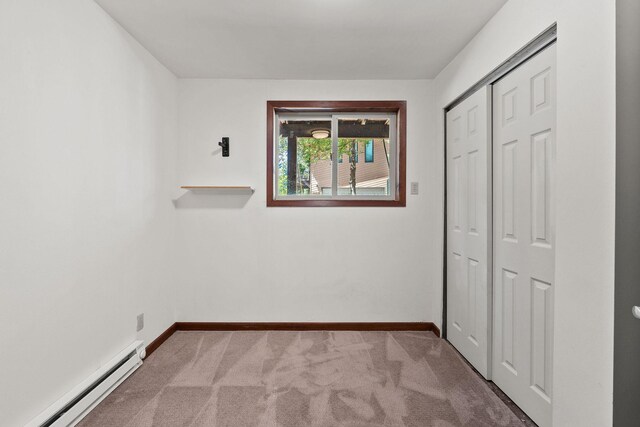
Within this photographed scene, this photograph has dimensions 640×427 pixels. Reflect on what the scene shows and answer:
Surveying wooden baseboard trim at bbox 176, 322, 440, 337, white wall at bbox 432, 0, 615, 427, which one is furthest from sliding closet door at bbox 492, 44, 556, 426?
wooden baseboard trim at bbox 176, 322, 440, 337

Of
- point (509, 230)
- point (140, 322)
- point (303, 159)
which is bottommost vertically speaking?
point (140, 322)

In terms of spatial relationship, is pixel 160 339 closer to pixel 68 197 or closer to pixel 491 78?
pixel 68 197

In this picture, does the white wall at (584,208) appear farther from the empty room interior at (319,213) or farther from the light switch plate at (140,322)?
the light switch plate at (140,322)

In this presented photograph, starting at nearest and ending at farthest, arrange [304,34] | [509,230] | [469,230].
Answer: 1. [509,230]
2. [304,34]
3. [469,230]

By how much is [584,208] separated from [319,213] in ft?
7.15

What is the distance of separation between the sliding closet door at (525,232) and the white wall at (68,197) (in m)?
2.59

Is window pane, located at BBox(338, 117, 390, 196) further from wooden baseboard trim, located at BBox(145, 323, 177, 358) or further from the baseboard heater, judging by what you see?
the baseboard heater

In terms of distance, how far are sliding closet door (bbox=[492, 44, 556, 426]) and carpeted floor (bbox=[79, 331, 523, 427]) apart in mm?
256

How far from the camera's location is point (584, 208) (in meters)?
1.42

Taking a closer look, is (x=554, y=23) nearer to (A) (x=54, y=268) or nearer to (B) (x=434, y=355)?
(B) (x=434, y=355)

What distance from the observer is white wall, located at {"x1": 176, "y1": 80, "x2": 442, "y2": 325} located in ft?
10.6

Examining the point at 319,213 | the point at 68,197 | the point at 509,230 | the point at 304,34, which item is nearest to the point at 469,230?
the point at 509,230

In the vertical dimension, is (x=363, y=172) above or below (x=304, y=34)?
below

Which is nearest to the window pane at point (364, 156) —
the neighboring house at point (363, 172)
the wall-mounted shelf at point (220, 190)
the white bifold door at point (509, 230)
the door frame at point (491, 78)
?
the neighboring house at point (363, 172)
